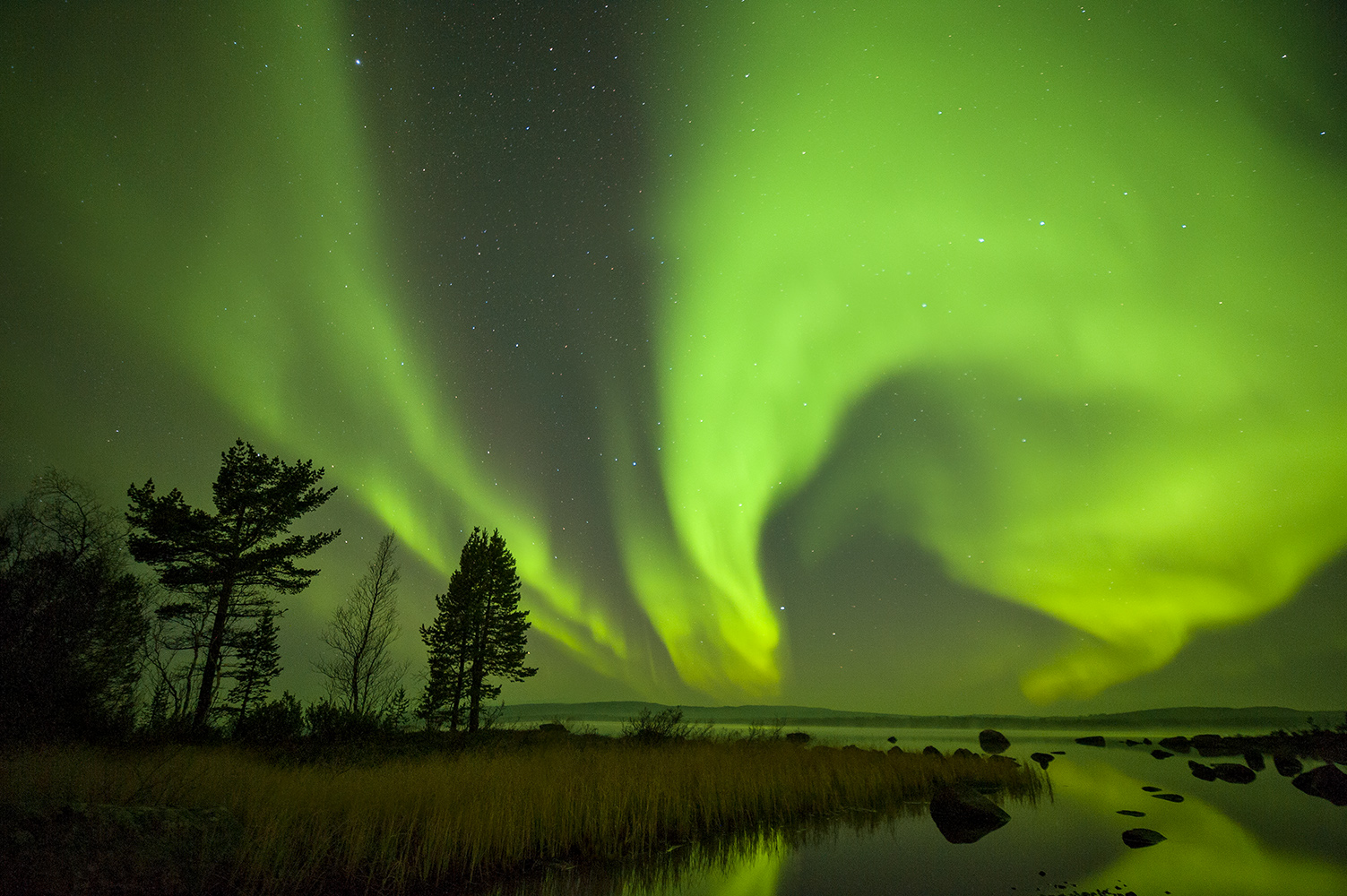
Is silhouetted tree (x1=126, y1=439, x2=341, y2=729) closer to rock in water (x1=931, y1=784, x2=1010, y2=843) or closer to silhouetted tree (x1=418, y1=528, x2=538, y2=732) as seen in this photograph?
silhouetted tree (x1=418, y1=528, x2=538, y2=732)

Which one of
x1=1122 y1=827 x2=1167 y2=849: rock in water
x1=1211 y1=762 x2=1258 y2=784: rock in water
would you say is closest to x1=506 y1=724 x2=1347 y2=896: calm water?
x1=1122 y1=827 x2=1167 y2=849: rock in water

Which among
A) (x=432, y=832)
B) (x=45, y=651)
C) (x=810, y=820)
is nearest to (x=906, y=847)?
(x=810, y=820)

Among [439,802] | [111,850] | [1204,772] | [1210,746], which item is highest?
[111,850]

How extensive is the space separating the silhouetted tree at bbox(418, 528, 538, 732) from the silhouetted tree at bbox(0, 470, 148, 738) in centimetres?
1803

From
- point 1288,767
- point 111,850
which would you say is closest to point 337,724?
point 111,850

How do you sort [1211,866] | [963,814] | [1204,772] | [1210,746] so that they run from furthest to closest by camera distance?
[1210,746], [1204,772], [963,814], [1211,866]

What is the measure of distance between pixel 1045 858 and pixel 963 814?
393 cm

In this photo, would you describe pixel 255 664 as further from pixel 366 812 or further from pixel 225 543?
pixel 366 812

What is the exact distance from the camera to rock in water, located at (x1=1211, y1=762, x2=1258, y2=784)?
27.9 meters

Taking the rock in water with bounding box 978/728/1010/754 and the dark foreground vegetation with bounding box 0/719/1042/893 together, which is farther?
the rock in water with bounding box 978/728/1010/754

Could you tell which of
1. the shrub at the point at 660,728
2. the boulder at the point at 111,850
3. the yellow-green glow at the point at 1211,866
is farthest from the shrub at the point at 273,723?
the yellow-green glow at the point at 1211,866

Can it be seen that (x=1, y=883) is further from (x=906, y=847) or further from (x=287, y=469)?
(x=287, y=469)

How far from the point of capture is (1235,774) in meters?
28.9

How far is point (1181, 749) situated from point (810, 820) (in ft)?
184
